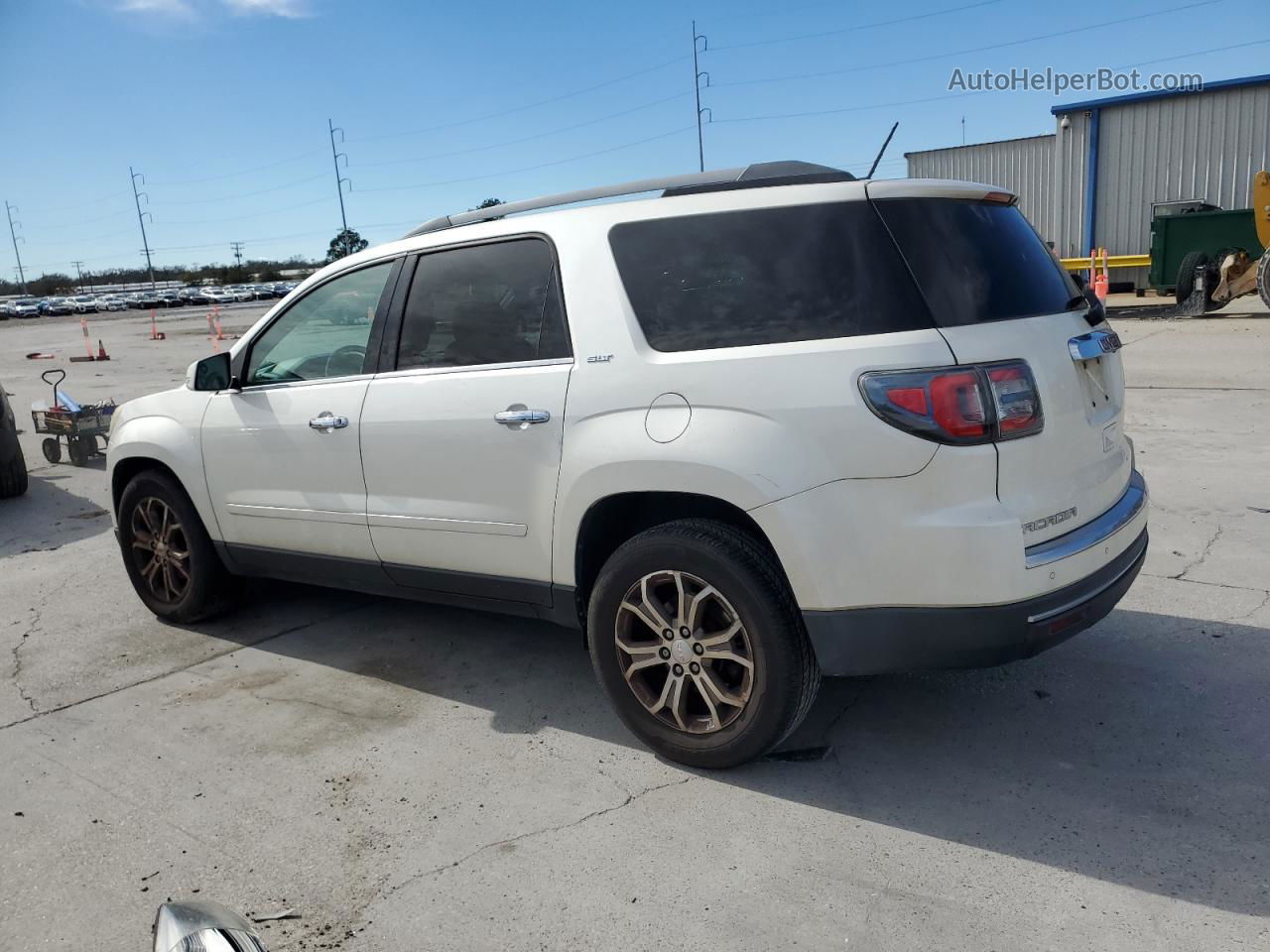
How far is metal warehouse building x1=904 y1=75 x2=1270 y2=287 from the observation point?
74.7ft

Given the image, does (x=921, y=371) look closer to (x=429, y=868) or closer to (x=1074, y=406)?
(x=1074, y=406)

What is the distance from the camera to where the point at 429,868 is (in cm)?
303

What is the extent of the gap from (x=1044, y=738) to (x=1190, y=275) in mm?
18029

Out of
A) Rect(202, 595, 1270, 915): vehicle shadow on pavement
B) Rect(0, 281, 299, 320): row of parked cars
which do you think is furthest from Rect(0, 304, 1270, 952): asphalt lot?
Rect(0, 281, 299, 320): row of parked cars

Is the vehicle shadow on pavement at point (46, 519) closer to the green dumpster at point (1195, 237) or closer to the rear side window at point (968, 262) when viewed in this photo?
the rear side window at point (968, 262)

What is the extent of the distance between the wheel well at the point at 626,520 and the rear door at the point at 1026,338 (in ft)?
2.79

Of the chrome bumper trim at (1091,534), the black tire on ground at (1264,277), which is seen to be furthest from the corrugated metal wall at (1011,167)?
the chrome bumper trim at (1091,534)

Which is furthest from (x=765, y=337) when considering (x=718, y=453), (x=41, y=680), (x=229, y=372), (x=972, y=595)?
(x=41, y=680)

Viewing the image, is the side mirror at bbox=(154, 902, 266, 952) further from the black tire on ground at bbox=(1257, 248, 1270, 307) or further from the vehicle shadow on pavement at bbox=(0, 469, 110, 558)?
the black tire on ground at bbox=(1257, 248, 1270, 307)

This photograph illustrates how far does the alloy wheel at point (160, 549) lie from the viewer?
5.17 metres

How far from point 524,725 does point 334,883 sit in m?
1.09

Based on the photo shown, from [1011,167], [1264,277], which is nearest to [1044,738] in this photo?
[1264,277]

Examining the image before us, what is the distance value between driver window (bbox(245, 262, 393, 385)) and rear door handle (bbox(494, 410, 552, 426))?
0.93 m

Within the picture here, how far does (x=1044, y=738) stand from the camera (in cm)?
358
